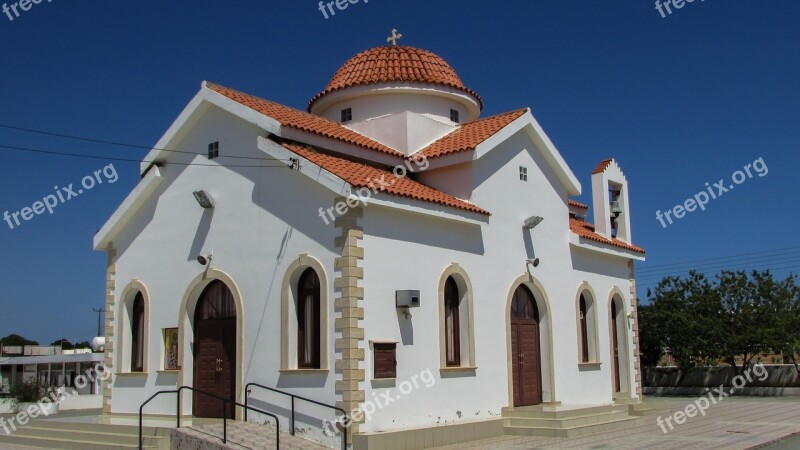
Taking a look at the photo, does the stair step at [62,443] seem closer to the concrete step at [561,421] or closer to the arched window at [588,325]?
the concrete step at [561,421]

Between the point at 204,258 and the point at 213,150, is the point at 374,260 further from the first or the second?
the point at 213,150

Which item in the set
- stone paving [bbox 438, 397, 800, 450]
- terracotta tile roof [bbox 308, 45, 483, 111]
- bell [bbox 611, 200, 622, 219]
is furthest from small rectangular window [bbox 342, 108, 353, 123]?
bell [bbox 611, 200, 622, 219]

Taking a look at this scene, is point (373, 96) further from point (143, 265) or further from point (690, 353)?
point (690, 353)

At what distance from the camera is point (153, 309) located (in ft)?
54.7

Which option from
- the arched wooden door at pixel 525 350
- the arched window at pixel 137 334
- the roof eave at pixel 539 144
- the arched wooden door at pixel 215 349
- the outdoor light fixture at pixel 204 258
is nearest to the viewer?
the arched wooden door at pixel 215 349

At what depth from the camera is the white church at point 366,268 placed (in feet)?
44.9

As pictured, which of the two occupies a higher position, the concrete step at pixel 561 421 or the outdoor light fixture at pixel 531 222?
the outdoor light fixture at pixel 531 222

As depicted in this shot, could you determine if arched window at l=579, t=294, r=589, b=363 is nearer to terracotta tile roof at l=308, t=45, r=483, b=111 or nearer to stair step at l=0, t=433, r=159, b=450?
terracotta tile roof at l=308, t=45, r=483, b=111

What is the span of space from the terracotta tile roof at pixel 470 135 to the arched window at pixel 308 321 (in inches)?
174

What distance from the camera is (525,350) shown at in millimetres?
17891

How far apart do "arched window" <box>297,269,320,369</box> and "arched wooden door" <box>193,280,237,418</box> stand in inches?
70.6

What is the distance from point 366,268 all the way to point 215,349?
399 centimetres

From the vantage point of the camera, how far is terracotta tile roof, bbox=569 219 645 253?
67.1 ft

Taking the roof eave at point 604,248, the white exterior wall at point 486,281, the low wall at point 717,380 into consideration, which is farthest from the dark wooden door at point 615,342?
the low wall at point 717,380
